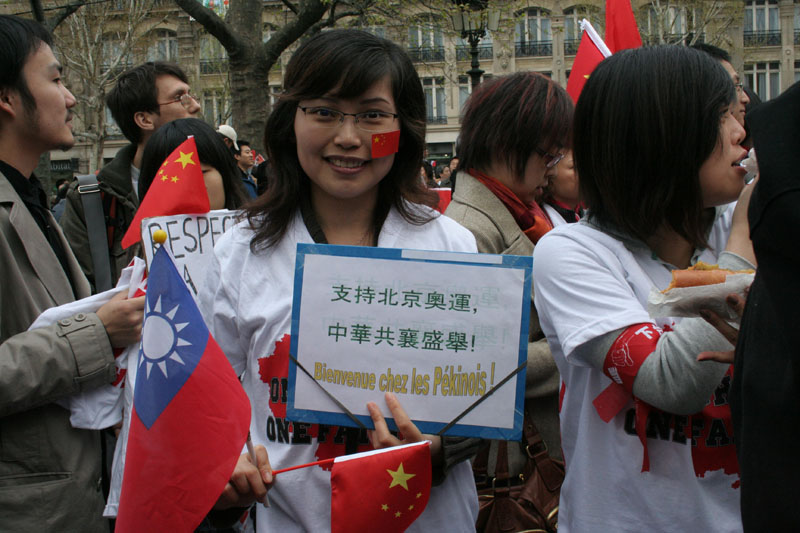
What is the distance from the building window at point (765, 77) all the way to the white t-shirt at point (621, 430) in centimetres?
3928

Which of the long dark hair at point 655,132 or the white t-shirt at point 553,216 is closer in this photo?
the long dark hair at point 655,132

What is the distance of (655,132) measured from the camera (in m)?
1.71

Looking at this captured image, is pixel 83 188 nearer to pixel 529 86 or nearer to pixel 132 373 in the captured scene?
pixel 132 373

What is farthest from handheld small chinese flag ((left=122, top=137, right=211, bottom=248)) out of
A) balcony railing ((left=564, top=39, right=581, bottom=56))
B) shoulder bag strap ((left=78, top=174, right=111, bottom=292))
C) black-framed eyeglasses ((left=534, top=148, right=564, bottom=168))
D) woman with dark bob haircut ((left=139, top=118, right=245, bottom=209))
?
balcony railing ((left=564, top=39, right=581, bottom=56))

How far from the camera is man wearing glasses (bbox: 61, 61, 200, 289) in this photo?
338 centimetres

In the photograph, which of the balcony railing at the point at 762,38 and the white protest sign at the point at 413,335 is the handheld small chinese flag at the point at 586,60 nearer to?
the white protest sign at the point at 413,335

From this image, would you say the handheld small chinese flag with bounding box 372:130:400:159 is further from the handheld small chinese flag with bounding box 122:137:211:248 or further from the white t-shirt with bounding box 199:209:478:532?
the handheld small chinese flag with bounding box 122:137:211:248

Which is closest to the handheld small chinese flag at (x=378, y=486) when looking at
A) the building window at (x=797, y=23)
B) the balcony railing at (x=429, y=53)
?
the balcony railing at (x=429, y=53)

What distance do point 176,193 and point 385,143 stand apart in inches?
41.1

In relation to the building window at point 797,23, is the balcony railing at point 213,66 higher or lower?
lower

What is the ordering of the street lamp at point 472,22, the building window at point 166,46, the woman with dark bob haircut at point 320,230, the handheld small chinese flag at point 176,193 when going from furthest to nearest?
the building window at point 166,46, the street lamp at point 472,22, the handheld small chinese flag at point 176,193, the woman with dark bob haircut at point 320,230

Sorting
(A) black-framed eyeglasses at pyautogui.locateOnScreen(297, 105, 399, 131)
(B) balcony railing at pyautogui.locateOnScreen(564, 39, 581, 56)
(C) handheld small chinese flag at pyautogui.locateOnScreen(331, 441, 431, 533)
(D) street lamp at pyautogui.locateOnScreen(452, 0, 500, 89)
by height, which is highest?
(B) balcony railing at pyautogui.locateOnScreen(564, 39, 581, 56)

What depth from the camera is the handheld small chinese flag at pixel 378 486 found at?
1610 millimetres

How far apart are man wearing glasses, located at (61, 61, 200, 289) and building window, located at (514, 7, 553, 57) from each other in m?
35.3
